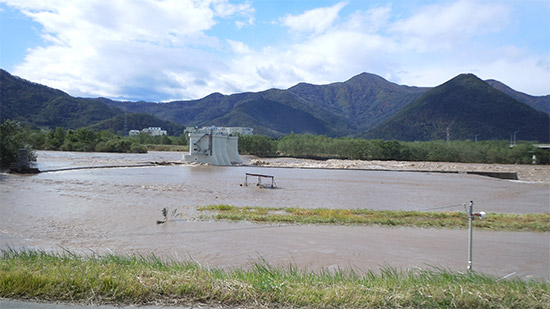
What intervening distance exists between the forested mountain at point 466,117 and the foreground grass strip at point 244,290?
12765 centimetres

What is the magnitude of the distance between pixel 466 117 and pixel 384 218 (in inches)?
5508

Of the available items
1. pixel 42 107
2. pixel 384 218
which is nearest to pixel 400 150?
pixel 384 218

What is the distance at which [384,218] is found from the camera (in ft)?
47.6

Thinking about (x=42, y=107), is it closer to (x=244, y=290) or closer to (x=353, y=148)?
(x=353, y=148)

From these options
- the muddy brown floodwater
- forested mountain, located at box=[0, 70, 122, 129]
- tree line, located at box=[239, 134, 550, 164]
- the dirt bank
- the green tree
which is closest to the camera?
the muddy brown floodwater

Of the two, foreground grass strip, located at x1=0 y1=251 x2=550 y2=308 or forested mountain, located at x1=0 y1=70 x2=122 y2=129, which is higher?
forested mountain, located at x1=0 y1=70 x2=122 y2=129

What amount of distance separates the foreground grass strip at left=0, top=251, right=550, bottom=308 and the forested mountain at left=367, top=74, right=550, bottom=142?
127653mm

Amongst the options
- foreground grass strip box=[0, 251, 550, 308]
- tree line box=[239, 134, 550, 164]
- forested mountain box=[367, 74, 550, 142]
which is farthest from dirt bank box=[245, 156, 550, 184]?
forested mountain box=[367, 74, 550, 142]

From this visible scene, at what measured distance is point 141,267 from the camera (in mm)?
5047

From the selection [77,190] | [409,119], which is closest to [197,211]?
[77,190]

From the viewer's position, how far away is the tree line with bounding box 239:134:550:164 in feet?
241

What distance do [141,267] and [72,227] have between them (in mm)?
8518

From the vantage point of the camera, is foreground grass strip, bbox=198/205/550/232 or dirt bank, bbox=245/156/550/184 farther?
dirt bank, bbox=245/156/550/184

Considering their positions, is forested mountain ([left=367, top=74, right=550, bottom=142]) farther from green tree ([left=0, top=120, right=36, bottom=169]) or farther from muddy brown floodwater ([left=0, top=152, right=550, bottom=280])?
muddy brown floodwater ([left=0, top=152, right=550, bottom=280])
